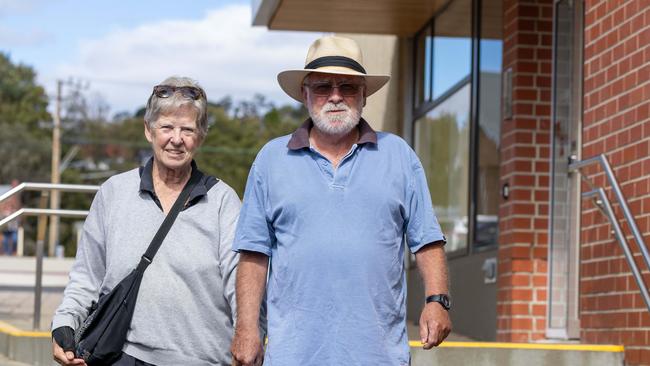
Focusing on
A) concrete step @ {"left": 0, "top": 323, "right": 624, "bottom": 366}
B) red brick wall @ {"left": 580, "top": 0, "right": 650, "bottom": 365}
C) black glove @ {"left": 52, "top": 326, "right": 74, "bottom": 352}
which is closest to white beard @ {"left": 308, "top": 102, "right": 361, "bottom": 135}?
black glove @ {"left": 52, "top": 326, "right": 74, "bottom": 352}

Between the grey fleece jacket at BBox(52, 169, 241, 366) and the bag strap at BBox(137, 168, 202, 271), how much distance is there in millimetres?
18

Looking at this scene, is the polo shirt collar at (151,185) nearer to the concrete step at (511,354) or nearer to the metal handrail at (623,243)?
the metal handrail at (623,243)

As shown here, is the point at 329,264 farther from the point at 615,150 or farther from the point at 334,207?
the point at 615,150

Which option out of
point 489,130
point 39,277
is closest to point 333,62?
point 39,277

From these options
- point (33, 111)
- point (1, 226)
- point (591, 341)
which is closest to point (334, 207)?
point (591, 341)

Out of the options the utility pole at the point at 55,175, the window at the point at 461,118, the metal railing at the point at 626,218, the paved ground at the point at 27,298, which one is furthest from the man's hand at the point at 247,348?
the utility pole at the point at 55,175

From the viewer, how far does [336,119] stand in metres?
Result: 4.41

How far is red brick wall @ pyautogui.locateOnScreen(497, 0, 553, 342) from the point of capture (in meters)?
9.53

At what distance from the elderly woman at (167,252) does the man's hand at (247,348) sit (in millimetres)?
335

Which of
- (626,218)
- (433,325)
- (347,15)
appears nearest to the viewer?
(433,325)

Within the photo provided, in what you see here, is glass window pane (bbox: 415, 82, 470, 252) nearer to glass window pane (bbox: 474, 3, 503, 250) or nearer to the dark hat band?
glass window pane (bbox: 474, 3, 503, 250)

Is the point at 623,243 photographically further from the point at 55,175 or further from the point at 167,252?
the point at 55,175

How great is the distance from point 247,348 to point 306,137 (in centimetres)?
74

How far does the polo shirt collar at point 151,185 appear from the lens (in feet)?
15.6
